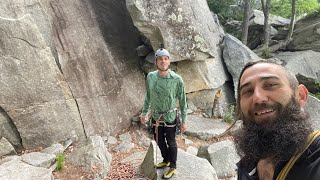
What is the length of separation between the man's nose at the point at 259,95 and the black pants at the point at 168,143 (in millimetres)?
3644

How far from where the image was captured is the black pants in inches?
226

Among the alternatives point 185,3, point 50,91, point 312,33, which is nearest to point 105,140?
point 50,91

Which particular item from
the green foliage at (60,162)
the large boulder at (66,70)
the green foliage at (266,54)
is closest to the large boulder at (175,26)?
the large boulder at (66,70)

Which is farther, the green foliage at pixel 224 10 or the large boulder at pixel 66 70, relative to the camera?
the green foliage at pixel 224 10

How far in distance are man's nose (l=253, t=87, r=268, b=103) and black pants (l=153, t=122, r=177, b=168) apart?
3644 mm

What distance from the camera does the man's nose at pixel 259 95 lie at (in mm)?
2098

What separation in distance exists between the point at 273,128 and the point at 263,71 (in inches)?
17.8

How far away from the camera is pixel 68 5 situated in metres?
9.02

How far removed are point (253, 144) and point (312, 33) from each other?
15376mm

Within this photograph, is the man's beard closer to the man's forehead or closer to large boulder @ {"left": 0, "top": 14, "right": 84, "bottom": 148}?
the man's forehead

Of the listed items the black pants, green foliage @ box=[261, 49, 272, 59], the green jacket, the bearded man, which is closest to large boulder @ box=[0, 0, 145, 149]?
the black pants

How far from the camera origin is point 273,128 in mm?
2057

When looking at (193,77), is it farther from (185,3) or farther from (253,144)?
(253,144)

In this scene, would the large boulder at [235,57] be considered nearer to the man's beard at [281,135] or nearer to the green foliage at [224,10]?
the green foliage at [224,10]
